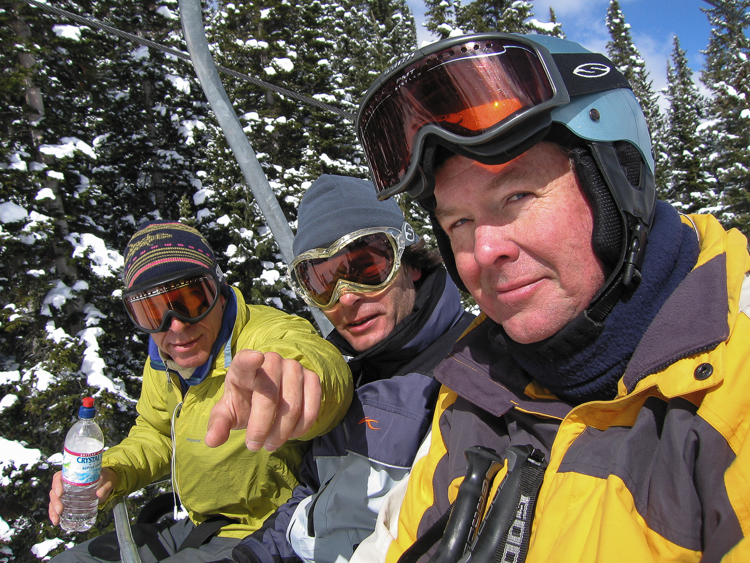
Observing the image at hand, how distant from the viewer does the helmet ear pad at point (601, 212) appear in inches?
48.6

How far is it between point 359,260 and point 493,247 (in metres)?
1.38

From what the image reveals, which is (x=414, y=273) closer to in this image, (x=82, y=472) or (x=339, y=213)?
(x=339, y=213)

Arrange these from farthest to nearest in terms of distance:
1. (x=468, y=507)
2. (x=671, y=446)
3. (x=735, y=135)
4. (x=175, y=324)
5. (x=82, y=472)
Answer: (x=735, y=135), (x=175, y=324), (x=82, y=472), (x=468, y=507), (x=671, y=446)

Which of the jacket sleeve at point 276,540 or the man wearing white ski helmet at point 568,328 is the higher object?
the man wearing white ski helmet at point 568,328

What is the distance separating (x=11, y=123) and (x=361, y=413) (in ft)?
30.7

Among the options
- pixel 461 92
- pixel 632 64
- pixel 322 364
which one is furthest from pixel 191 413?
pixel 632 64

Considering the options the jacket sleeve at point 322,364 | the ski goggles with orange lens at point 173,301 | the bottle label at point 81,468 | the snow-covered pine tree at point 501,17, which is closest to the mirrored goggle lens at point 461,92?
the jacket sleeve at point 322,364

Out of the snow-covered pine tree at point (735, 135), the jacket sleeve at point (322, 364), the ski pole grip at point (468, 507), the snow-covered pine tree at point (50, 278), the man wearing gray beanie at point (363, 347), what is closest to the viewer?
the ski pole grip at point (468, 507)

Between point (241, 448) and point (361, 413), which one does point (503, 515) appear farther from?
point (241, 448)

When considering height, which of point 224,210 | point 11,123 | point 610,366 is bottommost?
point 610,366

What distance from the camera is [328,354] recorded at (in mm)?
1887

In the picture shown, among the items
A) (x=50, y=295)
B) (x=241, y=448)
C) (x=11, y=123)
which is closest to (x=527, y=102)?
(x=241, y=448)

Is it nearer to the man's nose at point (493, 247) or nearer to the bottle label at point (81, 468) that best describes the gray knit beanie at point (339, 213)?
the man's nose at point (493, 247)

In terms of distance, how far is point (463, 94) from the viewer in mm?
1420
